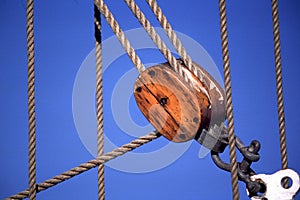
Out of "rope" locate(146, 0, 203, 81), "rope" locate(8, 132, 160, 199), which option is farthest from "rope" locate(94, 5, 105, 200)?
"rope" locate(146, 0, 203, 81)

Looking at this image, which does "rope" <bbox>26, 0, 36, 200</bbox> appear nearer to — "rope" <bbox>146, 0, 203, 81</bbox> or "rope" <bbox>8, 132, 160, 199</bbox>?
"rope" <bbox>8, 132, 160, 199</bbox>

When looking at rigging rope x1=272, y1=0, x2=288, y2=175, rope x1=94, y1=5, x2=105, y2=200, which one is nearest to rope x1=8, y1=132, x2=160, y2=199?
rope x1=94, y1=5, x2=105, y2=200

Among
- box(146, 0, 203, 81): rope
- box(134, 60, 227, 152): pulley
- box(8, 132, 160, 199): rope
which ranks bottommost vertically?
box(8, 132, 160, 199): rope

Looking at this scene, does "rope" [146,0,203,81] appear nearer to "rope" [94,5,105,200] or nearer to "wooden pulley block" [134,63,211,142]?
"wooden pulley block" [134,63,211,142]

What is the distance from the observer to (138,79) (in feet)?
1.34

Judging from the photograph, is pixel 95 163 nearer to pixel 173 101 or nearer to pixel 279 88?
pixel 173 101

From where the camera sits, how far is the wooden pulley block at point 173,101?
0.38 meters

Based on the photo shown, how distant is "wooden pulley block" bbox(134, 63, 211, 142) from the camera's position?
38 centimetres

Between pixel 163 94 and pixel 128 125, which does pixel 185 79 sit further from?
pixel 128 125

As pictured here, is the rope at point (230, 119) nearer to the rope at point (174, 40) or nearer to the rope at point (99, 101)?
the rope at point (174, 40)

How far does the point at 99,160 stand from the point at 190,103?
133mm

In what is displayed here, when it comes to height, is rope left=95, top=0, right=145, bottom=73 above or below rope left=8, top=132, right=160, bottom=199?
above

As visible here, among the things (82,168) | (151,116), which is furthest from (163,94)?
(82,168)

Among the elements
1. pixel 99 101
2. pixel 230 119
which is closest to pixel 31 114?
pixel 99 101
